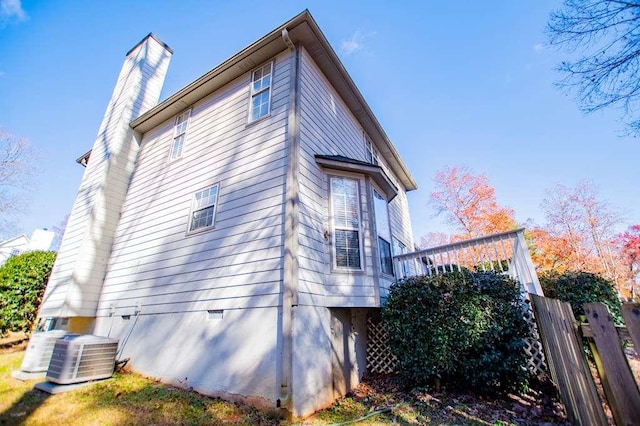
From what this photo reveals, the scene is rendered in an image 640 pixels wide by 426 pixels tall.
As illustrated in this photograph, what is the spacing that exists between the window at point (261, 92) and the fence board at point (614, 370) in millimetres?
6350

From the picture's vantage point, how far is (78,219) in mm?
8570

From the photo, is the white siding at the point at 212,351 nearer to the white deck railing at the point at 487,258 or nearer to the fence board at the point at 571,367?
the fence board at the point at 571,367

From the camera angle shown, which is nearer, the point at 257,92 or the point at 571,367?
the point at 571,367

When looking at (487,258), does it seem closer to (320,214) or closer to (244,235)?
(320,214)

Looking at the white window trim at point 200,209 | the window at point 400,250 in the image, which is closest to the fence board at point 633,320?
the window at point 400,250

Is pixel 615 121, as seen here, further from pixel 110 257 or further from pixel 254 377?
pixel 110 257

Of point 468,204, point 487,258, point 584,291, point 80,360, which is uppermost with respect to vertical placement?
point 468,204

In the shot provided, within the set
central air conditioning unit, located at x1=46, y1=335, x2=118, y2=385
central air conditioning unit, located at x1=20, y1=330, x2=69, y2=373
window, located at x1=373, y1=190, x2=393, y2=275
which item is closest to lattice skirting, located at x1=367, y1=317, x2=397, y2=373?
window, located at x1=373, y1=190, x2=393, y2=275

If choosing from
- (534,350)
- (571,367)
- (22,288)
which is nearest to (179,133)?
(22,288)

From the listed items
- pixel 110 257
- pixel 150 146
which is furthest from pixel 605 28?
pixel 110 257

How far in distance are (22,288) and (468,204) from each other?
26928 mm

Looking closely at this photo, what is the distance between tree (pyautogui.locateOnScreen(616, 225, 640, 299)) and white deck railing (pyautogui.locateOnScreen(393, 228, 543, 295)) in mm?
29611

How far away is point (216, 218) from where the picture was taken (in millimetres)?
6109

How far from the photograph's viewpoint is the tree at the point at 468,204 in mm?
21698
